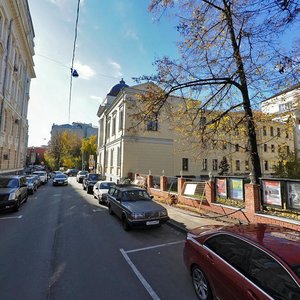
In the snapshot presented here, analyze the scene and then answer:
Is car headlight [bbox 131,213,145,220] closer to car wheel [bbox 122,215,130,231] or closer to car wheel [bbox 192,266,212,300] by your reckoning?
car wheel [bbox 122,215,130,231]

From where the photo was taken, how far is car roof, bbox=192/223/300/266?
289cm

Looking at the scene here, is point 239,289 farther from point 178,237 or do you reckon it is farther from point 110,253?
point 178,237

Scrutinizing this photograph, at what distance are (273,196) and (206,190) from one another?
12.0ft

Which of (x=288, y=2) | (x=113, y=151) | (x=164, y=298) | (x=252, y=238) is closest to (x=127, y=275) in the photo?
(x=164, y=298)

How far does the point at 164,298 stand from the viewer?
13.4ft

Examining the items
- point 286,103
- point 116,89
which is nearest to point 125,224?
point 286,103

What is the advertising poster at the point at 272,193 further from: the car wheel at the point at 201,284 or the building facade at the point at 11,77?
the building facade at the point at 11,77

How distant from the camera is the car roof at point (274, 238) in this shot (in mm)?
2889

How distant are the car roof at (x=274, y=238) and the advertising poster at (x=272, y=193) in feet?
14.9

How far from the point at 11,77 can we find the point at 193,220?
24.7 meters

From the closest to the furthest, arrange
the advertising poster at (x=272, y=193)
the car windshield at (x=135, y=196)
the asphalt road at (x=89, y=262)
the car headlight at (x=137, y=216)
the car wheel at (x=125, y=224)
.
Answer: the asphalt road at (x=89, y=262) < the advertising poster at (x=272, y=193) < the car headlight at (x=137, y=216) < the car wheel at (x=125, y=224) < the car windshield at (x=135, y=196)

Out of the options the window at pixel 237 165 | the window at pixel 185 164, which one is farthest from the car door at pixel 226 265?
the window at pixel 237 165

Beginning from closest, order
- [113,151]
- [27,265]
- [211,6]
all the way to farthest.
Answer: [27,265] < [211,6] < [113,151]

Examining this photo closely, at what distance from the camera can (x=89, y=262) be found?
18.4 feet
